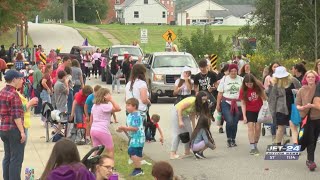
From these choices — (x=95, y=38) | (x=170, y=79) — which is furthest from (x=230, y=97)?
(x=95, y=38)

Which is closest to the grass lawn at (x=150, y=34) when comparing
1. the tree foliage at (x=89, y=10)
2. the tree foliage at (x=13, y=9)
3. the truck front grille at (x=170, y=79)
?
the tree foliage at (x=89, y=10)

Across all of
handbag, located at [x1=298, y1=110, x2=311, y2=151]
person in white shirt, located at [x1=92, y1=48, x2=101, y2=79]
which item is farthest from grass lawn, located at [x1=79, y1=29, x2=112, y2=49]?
handbag, located at [x1=298, y1=110, x2=311, y2=151]

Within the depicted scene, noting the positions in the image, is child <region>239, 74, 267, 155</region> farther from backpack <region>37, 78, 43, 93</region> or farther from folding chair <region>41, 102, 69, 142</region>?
backpack <region>37, 78, 43, 93</region>

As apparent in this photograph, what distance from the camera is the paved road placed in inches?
2948

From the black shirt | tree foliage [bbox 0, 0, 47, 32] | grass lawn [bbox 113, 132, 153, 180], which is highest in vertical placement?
tree foliage [bbox 0, 0, 47, 32]

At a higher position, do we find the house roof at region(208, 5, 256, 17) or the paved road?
the house roof at region(208, 5, 256, 17)

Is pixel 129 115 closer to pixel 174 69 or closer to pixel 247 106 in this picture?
pixel 247 106

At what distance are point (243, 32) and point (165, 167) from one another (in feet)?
130

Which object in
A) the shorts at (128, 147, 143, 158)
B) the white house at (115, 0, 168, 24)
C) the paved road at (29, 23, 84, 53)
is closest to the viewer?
the shorts at (128, 147, 143, 158)

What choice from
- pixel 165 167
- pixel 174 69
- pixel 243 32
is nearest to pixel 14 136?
pixel 165 167

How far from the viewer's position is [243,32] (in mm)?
46188

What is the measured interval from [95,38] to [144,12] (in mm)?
53287

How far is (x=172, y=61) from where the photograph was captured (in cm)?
2719

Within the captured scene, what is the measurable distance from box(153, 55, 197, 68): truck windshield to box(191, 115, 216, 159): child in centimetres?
1315
